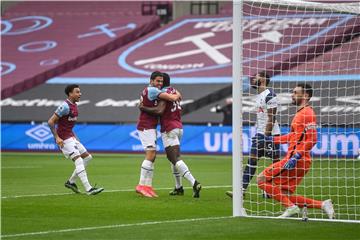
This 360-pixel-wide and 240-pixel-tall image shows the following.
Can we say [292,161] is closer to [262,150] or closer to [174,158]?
[262,150]

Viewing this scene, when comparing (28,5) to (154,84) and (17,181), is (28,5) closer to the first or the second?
(17,181)

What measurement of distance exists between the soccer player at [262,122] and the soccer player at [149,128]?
1.42 metres

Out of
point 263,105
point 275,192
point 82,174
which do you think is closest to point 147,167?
point 82,174

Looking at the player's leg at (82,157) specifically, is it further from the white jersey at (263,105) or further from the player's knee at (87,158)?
the white jersey at (263,105)

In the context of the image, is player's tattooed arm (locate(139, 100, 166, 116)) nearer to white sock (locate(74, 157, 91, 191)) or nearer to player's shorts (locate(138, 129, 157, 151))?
player's shorts (locate(138, 129, 157, 151))

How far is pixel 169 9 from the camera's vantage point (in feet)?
152

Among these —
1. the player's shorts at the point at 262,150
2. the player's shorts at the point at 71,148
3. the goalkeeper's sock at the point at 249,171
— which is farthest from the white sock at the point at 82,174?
the player's shorts at the point at 262,150

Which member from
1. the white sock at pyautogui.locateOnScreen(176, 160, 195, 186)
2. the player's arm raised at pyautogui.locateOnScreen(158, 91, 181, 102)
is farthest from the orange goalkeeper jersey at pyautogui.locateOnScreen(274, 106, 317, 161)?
the player's arm raised at pyautogui.locateOnScreen(158, 91, 181, 102)

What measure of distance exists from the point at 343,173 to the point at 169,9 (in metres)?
25.0

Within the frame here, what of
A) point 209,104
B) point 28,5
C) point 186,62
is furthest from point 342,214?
point 28,5

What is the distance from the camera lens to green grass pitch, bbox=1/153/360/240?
12008mm

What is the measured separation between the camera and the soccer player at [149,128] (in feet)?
56.1

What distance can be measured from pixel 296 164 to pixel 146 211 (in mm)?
2502

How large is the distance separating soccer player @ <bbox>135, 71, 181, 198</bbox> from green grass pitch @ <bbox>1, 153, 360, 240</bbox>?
0.94ft
